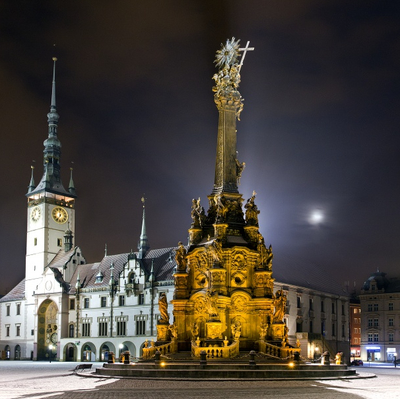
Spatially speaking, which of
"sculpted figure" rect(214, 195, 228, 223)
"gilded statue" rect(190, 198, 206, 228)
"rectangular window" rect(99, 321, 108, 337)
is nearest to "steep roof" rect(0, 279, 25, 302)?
"rectangular window" rect(99, 321, 108, 337)

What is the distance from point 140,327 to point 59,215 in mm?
33464

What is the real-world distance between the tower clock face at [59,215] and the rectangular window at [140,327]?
32.0 metres

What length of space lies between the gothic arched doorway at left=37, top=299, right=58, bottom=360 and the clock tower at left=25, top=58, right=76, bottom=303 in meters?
6.38

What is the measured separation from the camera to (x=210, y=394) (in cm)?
2156

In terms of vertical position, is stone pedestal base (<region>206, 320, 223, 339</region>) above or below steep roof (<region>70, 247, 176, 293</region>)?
below

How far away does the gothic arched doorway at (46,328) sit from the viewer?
93375 mm

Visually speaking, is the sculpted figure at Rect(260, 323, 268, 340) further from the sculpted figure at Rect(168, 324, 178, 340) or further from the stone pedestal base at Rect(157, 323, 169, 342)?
the stone pedestal base at Rect(157, 323, 169, 342)

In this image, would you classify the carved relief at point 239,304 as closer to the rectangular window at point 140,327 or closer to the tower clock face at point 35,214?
the rectangular window at point 140,327

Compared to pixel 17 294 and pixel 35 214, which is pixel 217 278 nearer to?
pixel 17 294

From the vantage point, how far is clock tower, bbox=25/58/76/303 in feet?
339

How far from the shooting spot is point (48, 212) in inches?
4166

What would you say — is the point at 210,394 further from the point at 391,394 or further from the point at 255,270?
the point at 255,270

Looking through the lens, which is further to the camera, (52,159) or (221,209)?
(52,159)

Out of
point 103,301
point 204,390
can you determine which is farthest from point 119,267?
point 204,390
